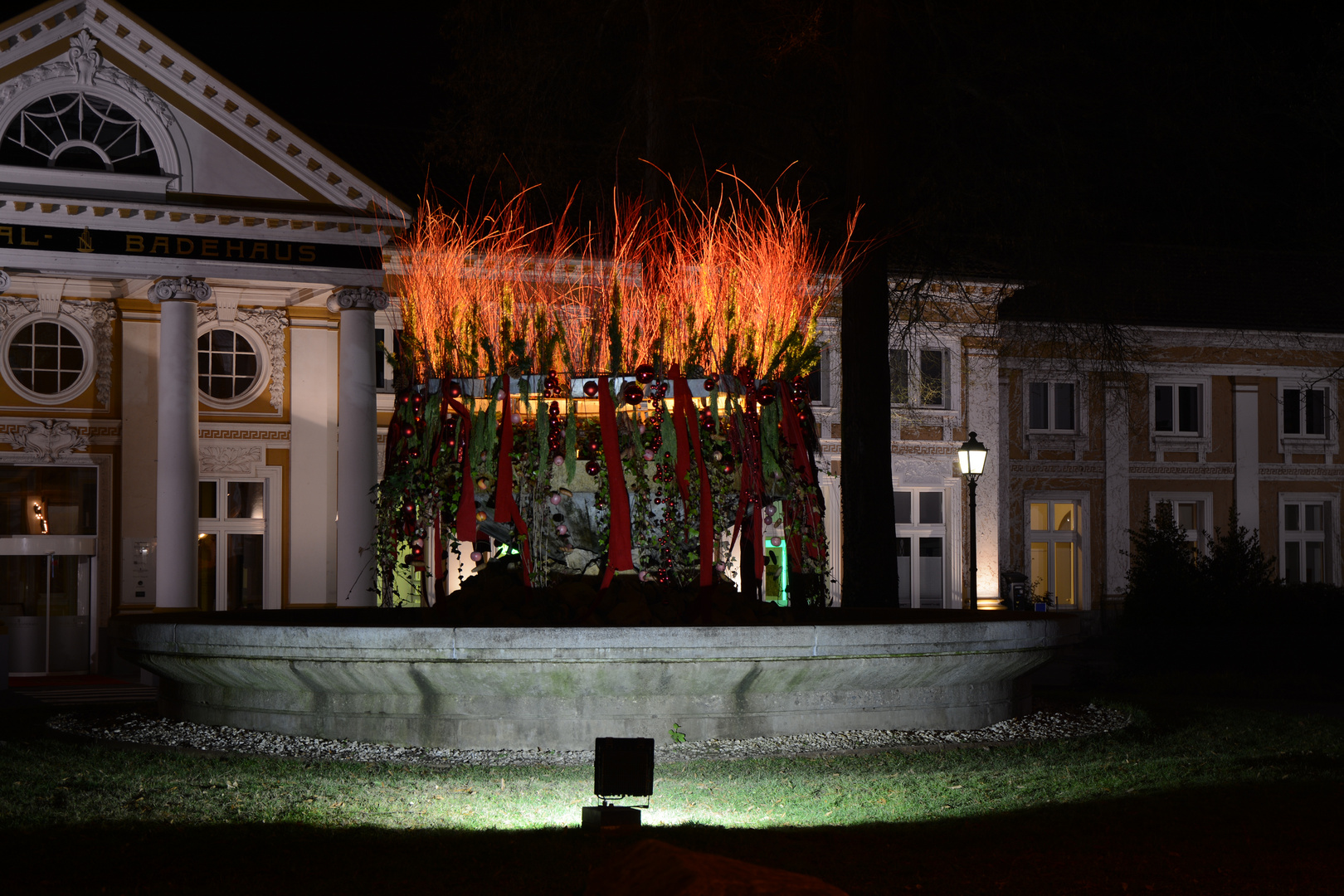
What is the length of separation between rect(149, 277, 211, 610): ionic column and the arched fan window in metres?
2.35

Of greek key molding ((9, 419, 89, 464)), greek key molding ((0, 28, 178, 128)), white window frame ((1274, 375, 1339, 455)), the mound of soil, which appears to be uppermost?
greek key molding ((0, 28, 178, 128))

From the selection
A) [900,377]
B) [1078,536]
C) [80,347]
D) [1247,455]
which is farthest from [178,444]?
[1247,455]

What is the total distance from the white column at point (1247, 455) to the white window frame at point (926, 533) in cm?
889

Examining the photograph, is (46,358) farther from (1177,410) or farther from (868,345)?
(1177,410)

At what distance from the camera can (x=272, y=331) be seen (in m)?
28.1

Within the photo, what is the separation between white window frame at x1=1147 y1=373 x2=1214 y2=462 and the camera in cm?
3628

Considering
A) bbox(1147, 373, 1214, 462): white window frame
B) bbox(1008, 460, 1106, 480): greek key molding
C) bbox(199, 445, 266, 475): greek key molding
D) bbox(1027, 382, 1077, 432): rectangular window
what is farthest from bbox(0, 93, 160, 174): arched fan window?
bbox(1147, 373, 1214, 462): white window frame

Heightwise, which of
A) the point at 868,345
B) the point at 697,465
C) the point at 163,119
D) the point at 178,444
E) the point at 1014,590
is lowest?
the point at 1014,590

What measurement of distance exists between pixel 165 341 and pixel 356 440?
11.9 ft

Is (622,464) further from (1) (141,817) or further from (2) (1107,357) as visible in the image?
(2) (1107,357)

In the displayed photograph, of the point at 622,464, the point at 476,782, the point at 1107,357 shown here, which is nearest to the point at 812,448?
the point at 622,464

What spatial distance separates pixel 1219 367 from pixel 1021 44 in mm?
19123

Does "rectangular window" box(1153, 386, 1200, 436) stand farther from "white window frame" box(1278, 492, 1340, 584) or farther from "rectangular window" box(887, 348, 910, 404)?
"rectangular window" box(887, 348, 910, 404)

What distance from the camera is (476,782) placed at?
8.88 m
